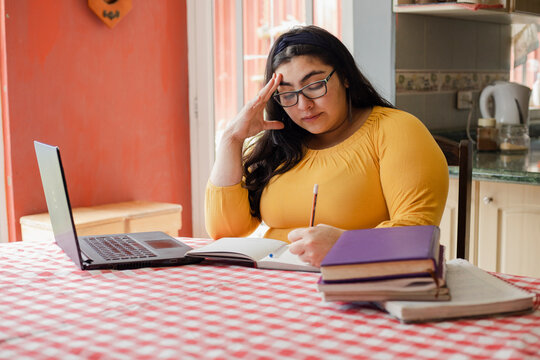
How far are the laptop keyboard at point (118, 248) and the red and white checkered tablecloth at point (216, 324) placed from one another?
0.12 metres

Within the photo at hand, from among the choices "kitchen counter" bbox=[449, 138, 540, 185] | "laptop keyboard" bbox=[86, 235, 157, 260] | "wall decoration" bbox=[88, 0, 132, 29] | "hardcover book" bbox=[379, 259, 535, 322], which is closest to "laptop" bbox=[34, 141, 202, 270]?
"laptop keyboard" bbox=[86, 235, 157, 260]

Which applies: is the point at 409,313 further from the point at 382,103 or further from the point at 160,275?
the point at 382,103

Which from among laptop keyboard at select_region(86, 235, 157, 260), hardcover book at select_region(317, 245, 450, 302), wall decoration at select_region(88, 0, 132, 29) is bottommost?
laptop keyboard at select_region(86, 235, 157, 260)

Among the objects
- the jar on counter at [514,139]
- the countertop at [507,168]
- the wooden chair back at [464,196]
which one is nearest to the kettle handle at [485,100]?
the jar on counter at [514,139]

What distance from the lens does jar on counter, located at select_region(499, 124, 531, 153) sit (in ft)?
9.12

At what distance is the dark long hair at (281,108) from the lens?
1.73m

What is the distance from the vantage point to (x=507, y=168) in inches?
88.4

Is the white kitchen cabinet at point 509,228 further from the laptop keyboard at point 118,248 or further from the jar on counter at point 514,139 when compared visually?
the laptop keyboard at point 118,248

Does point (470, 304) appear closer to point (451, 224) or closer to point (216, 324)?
point (216, 324)

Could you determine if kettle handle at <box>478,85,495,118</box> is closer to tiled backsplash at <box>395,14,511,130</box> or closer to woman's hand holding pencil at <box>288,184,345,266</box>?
tiled backsplash at <box>395,14,511,130</box>

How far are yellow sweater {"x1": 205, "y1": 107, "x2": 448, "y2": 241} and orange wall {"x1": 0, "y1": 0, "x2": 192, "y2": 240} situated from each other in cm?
159

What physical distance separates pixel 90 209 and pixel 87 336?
2.29 m

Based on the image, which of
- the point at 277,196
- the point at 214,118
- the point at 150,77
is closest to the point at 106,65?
the point at 150,77

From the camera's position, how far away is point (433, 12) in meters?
2.62
